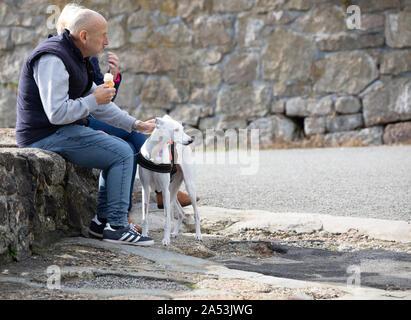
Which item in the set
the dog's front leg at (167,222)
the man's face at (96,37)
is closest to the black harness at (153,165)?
the dog's front leg at (167,222)

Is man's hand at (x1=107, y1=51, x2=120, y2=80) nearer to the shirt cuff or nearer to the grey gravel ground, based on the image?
the shirt cuff

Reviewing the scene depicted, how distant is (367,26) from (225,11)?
2.00m

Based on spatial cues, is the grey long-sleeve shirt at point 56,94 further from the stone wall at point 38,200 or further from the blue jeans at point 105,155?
the stone wall at point 38,200

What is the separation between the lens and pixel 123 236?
3.53 meters

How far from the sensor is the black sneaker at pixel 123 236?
3.53 meters

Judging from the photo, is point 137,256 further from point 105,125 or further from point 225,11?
point 225,11

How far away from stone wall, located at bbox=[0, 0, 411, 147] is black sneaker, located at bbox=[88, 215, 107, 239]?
4.26 metres

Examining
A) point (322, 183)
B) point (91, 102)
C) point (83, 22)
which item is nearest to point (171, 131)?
point (91, 102)

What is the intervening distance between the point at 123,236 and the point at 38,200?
0.54m

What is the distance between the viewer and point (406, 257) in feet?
11.7

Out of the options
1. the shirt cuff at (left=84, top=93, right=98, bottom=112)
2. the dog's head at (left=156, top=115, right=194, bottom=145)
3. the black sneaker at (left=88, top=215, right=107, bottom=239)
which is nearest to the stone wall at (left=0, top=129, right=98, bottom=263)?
the black sneaker at (left=88, top=215, right=107, bottom=239)

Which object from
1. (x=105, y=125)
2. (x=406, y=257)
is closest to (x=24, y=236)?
(x=105, y=125)

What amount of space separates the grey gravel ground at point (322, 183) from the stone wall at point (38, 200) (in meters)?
1.56

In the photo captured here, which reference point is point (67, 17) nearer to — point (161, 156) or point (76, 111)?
point (76, 111)
